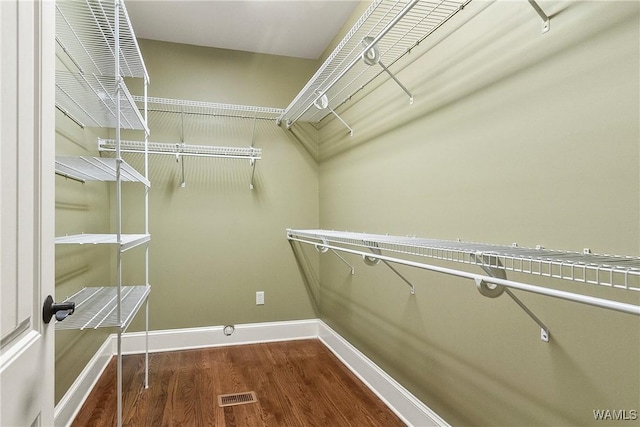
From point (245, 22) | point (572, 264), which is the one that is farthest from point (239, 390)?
point (245, 22)

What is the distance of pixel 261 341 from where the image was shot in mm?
2955

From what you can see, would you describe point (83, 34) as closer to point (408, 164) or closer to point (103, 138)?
point (103, 138)

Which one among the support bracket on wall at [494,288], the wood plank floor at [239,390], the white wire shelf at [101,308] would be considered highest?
the support bracket on wall at [494,288]

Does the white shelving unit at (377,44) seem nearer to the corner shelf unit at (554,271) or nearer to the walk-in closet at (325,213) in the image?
the walk-in closet at (325,213)

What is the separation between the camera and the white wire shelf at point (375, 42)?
4.77 ft

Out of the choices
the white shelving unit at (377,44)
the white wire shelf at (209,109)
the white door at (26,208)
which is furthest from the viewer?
the white wire shelf at (209,109)

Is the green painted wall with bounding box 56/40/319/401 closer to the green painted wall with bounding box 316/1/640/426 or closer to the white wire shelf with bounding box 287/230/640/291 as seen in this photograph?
the green painted wall with bounding box 316/1/640/426

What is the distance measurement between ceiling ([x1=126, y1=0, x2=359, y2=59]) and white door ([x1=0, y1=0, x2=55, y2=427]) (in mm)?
1895

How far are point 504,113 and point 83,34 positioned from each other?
2.00 meters

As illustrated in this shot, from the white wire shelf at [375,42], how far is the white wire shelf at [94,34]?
0.99 m

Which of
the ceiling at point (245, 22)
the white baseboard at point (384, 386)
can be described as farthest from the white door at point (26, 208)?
the ceiling at point (245, 22)

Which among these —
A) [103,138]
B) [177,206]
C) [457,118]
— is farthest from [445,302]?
[103,138]

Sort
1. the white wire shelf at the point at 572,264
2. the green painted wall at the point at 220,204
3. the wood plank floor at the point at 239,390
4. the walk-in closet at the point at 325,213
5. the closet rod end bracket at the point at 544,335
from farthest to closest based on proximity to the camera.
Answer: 1. the green painted wall at the point at 220,204
2. the wood plank floor at the point at 239,390
3. the closet rod end bracket at the point at 544,335
4. the walk-in closet at the point at 325,213
5. the white wire shelf at the point at 572,264

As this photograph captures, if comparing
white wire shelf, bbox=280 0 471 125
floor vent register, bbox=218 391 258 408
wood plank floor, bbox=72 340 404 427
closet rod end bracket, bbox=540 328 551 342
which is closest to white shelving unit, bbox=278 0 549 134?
white wire shelf, bbox=280 0 471 125
